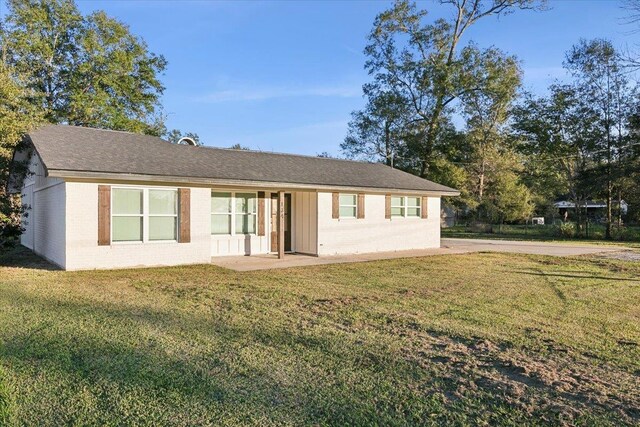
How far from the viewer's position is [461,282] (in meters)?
9.51

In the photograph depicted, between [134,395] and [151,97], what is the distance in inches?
1194

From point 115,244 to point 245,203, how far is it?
4.41 m

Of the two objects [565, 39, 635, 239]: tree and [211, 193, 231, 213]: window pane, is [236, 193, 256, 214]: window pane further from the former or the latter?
[565, 39, 635, 239]: tree

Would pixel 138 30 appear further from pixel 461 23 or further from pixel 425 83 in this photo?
pixel 461 23

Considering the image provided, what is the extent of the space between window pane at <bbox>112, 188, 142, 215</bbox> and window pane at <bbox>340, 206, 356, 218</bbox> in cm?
702

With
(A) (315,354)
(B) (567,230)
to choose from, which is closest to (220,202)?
(A) (315,354)

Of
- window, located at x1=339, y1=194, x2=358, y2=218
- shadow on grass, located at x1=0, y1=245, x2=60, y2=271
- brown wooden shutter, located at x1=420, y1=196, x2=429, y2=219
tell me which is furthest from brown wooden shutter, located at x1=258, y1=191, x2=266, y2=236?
brown wooden shutter, located at x1=420, y1=196, x2=429, y2=219

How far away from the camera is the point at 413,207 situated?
18.0 meters

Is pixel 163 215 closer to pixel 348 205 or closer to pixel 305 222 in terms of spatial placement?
pixel 305 222

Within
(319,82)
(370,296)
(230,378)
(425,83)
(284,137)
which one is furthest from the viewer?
(284,137)

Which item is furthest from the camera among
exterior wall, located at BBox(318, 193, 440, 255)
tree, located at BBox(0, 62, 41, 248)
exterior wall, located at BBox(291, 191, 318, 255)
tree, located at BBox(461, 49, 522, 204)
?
tree, located at BBox(461, 49, 522, 204)

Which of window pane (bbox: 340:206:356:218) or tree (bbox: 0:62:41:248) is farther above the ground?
A: tree (bbox: 0:62:41:248)

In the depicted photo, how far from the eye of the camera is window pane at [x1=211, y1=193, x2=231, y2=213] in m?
13.5

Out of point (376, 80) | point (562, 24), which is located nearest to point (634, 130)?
point (562, 24)
